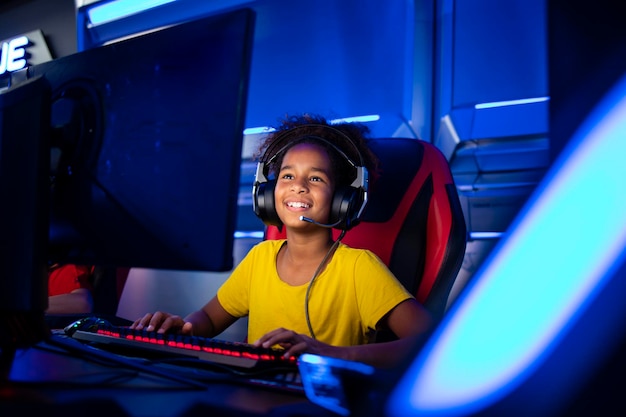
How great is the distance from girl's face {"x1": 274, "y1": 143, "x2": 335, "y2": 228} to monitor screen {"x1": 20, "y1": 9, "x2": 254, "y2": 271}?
49 cm

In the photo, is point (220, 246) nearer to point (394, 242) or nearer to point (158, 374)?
point (158, 374)

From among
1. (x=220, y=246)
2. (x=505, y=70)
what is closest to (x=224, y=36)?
(x=220, y=246)

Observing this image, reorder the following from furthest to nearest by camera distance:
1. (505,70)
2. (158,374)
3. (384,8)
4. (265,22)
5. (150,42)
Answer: (265,22), (384,8), (505,70), (150,42), (158,374)

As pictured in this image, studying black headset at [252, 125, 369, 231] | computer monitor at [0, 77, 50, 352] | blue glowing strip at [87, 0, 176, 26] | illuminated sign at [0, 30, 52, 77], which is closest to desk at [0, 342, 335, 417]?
computer monitor at [0, 77, 50, 352]

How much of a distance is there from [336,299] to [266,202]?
0.78ft

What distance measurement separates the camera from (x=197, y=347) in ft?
2.33

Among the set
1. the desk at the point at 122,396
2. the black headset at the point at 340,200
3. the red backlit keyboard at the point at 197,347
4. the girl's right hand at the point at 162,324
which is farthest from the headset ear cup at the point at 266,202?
the desk at the point at 122,396

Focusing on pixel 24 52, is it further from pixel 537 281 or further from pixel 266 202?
pixel 537 281

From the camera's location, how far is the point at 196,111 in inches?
25.6

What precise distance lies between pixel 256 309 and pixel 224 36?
715mm

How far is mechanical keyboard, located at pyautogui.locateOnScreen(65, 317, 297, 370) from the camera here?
0.66m

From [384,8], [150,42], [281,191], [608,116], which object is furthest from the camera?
[384,8]

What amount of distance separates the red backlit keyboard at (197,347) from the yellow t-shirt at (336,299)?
39 centimetres

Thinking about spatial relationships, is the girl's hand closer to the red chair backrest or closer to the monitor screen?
the monitor screen
